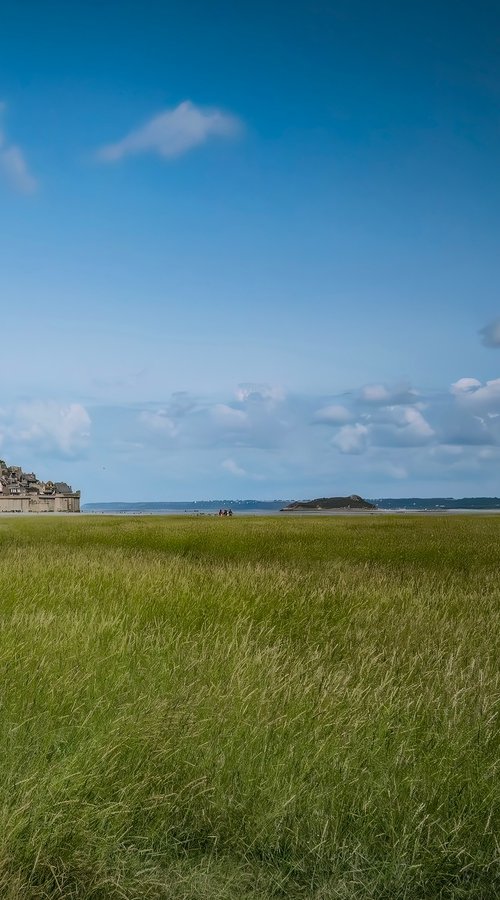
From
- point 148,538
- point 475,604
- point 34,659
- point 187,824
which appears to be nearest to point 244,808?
point 187,824

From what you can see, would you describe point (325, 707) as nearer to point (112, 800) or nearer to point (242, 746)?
point (242, 746)

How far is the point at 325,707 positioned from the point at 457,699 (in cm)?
90

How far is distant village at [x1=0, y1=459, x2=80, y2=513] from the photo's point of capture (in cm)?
7162

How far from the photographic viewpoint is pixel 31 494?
79.2 meters

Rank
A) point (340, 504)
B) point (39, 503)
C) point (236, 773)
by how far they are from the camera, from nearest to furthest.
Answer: point (236, 773) < point (39, 503) < point (340, 504)

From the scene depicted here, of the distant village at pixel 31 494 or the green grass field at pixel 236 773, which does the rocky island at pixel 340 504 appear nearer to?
the distant village at pixel 31 494

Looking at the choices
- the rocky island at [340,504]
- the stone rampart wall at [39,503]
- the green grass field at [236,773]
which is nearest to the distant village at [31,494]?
the stone rampart wall at [39,503]

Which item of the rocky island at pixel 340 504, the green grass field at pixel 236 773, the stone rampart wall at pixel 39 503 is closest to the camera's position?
the green grass field at pixel 236 773

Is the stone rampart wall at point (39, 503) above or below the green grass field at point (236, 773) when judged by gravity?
above

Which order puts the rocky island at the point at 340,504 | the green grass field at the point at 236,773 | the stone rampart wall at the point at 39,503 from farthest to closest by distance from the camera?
the rocky island at the point at 340,504 → the stone rampart wall at the point at 39,503 → the green grass field at the point at 236,773

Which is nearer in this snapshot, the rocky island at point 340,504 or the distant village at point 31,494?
the distant village at point 31,494

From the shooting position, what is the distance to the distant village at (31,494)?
71.6 m

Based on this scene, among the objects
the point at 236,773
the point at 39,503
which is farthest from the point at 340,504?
the point at 236,773

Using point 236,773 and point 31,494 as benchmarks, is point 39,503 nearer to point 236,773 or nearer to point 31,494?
point 31,494
